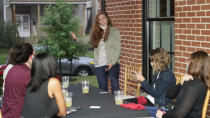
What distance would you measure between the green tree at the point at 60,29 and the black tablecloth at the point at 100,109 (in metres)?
9.33

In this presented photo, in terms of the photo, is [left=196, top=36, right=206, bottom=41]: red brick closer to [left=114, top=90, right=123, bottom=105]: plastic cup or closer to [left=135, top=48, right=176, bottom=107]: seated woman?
[left=135, top=48, right=176, bottom=107]: seated woman

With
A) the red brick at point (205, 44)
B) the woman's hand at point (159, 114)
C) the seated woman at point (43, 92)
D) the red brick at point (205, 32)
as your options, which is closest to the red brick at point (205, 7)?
the red brick at point (205, 32)

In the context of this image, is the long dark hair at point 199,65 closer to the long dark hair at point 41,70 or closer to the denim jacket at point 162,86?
the denim jacket at point 162,86

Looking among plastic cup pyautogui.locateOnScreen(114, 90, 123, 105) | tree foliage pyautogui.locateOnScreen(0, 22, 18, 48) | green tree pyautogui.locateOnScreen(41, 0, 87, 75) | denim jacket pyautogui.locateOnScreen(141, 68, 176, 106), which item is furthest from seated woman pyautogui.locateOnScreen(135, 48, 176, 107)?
tree foliage pyautogui.locateOnScreen(0, 22, 18, 48)

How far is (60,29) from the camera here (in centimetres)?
1408

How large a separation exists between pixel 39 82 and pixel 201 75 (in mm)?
1396

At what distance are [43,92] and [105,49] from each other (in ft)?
9.76

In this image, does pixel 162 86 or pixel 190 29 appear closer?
pixel 162 86

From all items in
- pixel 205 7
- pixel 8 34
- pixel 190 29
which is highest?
pixel 8 34

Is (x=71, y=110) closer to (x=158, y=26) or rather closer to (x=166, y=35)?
(x=166, y=35)

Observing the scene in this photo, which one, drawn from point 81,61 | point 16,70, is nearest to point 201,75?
point 16,70

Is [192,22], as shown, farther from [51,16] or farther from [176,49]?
[51,16]

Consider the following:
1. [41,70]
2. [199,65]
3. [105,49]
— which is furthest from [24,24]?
[199,65]

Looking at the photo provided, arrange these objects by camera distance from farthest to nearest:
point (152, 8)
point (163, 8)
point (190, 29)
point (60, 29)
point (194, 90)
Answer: point (60, 29)
point (152, 8)
point (163, 8)
point (190, 29)
point (194, 90)
